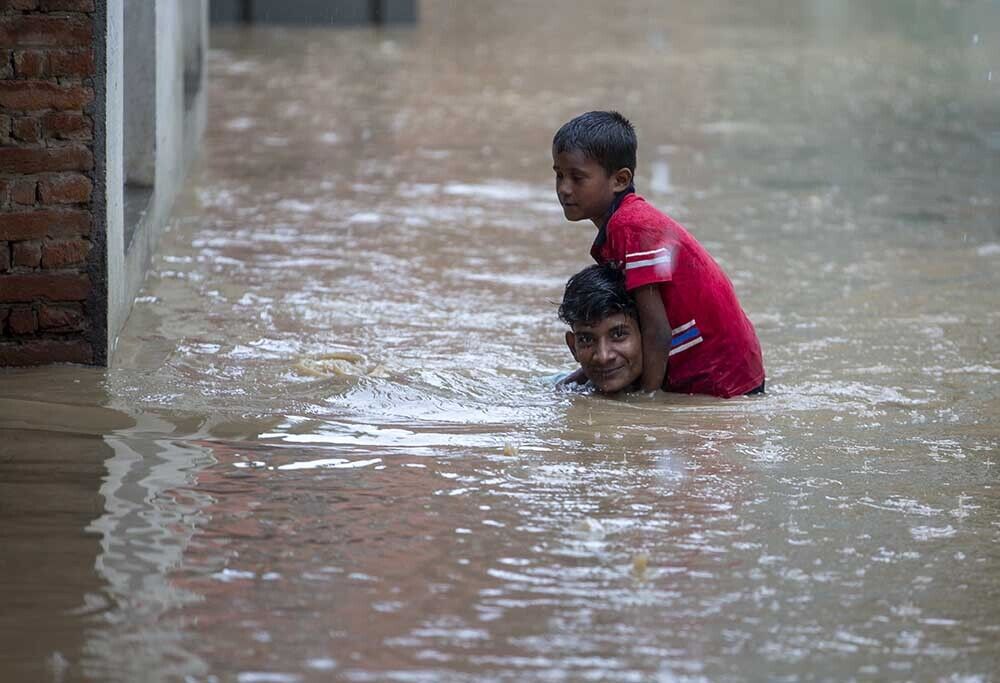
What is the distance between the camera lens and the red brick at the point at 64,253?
5434mm

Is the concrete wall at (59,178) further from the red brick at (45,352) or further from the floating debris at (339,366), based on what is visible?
the floating debris at (339,366)

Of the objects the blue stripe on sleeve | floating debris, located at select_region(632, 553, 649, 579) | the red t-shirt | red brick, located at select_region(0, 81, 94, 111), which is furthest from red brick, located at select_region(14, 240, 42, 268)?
floating debris, located at select_region(632, 553, 649, 579)

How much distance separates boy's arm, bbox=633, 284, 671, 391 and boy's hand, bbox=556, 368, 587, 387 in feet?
0.87

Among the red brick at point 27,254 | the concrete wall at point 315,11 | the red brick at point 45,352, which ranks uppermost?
the concrete wall at point 315,11

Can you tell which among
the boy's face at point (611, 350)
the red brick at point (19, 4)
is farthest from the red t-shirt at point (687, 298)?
the red brick at point (19, 4)

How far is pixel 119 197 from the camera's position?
5.83m

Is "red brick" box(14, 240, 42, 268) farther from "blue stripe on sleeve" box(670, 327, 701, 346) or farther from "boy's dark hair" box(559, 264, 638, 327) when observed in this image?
"blue stripe on sleeve" box(670, 327, 701, 346)

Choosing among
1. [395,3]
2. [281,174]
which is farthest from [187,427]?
[395,3]

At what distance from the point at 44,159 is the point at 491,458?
6.53ft

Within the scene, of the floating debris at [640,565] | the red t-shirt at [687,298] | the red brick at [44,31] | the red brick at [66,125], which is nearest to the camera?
the floating debris at [640,565]

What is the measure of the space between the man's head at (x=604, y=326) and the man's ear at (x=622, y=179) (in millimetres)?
272

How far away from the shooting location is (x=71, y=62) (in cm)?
532

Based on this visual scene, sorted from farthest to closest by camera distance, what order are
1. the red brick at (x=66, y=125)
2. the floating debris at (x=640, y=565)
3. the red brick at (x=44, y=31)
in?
the red brick at (x=66, y=125)
the red brick at (x=44, y=31)
the floating debris at (x=640, y=565)

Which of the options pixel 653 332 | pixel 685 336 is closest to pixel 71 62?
pixel 653 332
